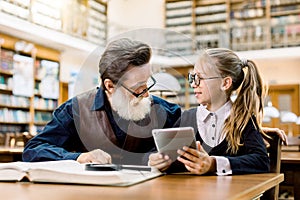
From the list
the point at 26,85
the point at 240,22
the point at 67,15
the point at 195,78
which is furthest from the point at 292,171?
the point at 240,22

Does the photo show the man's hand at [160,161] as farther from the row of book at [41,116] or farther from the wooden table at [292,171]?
the row of book at [41,116]

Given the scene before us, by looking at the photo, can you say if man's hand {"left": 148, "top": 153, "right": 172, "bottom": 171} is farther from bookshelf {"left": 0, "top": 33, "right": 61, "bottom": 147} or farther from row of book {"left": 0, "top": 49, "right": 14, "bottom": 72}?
row of book {"left": 0, "top": 49, "right": 14, "bottom": 72}

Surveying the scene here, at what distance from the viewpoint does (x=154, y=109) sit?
1.69 m

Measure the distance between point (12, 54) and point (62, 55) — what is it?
1895mm

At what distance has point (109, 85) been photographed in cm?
171

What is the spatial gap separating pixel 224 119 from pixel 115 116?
42 cm

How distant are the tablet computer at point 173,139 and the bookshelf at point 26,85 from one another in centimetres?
630

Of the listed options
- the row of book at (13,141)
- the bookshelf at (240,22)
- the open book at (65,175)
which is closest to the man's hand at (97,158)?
the open book at (65,175)

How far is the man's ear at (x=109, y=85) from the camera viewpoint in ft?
5.54

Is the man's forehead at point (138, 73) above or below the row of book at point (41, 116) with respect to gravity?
above

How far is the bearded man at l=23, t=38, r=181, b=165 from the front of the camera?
1.57 m

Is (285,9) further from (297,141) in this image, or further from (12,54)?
(297,141)

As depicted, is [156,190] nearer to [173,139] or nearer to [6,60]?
[173,139]

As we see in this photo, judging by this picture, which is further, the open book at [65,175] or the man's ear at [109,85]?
the man's ear at [109,85]
